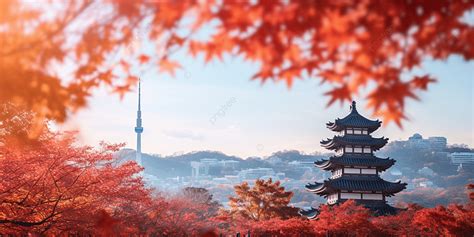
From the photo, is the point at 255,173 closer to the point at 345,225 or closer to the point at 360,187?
the point at 360,187

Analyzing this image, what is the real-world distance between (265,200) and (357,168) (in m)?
5.91

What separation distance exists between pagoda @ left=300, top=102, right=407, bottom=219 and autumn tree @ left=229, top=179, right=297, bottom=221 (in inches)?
101

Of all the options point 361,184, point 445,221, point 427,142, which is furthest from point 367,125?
point 427,142

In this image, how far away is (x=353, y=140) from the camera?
30.6 meters

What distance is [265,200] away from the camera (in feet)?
96.2

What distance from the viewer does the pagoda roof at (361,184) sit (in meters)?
28.7

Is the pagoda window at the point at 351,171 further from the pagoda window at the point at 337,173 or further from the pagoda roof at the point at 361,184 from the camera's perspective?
the pagoda window at the point at 337,173

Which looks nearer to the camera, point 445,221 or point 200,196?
point 445,221

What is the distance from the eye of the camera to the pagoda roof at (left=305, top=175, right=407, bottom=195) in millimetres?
28672

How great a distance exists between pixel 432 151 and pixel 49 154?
6963 inches

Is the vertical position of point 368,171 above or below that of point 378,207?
above

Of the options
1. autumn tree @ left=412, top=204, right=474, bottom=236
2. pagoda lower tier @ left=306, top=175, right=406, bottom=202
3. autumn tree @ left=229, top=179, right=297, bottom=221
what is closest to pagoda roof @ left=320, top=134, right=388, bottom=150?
pagoda lower tier @ left=306, top=175, right=406, bottom=202

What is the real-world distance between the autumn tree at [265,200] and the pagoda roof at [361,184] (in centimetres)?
254

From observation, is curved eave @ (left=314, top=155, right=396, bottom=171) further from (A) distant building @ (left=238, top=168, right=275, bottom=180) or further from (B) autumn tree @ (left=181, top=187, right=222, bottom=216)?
(A) distant building @ (left=238, top=168, right=275, bottom=180)
